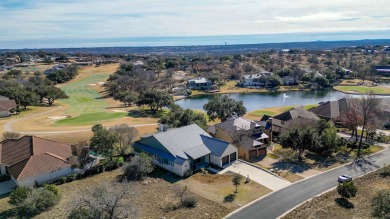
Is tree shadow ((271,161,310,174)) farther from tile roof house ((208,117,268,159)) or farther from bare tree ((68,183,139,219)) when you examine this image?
bare tree ((68,183,139,219))

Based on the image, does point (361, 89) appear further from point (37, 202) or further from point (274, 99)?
point (37, 202)

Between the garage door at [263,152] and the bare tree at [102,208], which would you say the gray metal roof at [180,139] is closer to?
the garage door at [263,152]

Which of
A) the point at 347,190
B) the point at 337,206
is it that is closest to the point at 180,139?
the point at 337,206

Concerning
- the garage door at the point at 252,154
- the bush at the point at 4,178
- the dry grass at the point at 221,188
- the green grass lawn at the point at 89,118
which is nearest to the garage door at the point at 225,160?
the dry grass at the point at 221,188

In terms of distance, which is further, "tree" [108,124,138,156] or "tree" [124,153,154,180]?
"tree" [108,124,138,156]

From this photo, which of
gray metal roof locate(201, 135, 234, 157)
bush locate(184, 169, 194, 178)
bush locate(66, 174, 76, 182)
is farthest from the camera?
gray metal roof locate(201, 135, 234, 157)

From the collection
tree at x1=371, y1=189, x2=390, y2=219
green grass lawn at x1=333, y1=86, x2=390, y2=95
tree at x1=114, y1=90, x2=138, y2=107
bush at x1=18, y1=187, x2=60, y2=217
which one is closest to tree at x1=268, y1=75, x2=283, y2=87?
green grass lawn at x1=333, y1=86, x2=390, y2=95
